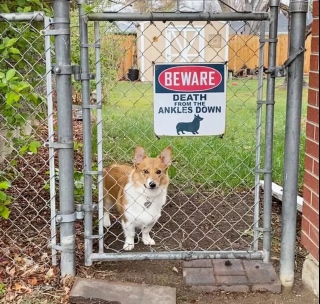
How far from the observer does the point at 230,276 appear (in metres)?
3.25

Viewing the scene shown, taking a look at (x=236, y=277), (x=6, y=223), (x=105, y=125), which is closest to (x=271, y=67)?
(x=236, y=277)

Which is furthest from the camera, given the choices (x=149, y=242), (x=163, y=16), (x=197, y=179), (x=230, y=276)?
(x=197, y=179)

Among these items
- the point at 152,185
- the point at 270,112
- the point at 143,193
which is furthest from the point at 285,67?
the point at 143,193

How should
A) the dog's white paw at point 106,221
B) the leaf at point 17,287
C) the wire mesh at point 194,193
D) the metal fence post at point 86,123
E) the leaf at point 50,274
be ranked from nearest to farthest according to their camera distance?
the metal fence post at point 86,123 → the leaf at point 17,287 → the leaf at point 50,274 → the wire mesh at point 194,193 → the dog's white paw at point 106,221

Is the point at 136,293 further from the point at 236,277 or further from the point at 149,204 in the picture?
the point at 149,204

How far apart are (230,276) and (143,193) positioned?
3.24 ft

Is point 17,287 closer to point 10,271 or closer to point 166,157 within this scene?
point 10,271

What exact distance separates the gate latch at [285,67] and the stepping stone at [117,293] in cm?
157

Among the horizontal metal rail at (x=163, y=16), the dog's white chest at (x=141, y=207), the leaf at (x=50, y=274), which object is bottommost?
the leaf at (x=50, y=274)

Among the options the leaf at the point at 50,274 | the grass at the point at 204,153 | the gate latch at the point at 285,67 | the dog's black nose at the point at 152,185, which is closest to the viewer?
the gate latch at the point at 285,67

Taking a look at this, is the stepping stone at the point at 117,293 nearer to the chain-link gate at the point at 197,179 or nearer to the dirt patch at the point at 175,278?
the dirt patch at the point at 175,278

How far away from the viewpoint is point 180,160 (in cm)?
636

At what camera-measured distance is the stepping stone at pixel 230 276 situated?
3154mm

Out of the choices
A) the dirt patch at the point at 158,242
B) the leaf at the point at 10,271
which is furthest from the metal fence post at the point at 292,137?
the leaf at the point at 10,271
